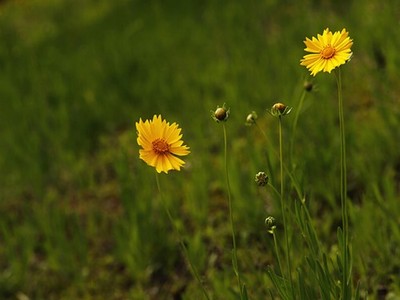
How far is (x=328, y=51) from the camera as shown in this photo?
1.16 meters

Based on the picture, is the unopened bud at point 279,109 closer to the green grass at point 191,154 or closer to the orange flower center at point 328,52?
the orange flower center at point 328,52

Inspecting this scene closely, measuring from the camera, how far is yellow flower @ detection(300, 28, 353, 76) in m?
1.12

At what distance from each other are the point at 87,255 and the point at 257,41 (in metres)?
2.08

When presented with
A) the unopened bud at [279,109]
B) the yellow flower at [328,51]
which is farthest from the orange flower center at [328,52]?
the unopened bud at [279,109]

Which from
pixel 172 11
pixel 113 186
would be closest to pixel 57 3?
pixel 172 11

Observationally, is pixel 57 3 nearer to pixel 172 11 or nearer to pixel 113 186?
pixel 172 11

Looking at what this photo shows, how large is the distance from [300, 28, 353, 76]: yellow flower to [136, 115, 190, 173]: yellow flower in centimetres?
32

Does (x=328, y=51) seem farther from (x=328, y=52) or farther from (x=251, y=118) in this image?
(x=251, y=118)

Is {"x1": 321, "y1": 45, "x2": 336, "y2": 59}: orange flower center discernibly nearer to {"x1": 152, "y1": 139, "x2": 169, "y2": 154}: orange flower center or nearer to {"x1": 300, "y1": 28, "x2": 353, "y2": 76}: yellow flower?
{"x1": 300, "y1": 28, "x2": 353, "y2": 76}: yellow flower

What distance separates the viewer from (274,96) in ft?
10.1

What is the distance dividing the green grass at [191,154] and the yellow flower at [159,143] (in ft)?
1.25

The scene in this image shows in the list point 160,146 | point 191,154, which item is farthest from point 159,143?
point 191,154

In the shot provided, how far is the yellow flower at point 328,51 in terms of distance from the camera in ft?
3.69

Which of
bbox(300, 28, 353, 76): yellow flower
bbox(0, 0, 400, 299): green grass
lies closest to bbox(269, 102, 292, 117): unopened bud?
bbox(300, 28, 353, 76): yellow flower
